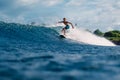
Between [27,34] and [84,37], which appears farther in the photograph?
[84,37]

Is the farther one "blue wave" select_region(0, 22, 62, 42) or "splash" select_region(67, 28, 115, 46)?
"splash" select_region(67, 28, 115, 46)

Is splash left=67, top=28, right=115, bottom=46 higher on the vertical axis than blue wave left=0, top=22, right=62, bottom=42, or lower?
lower

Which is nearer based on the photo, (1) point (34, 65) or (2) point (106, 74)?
(2) point (106, 74)

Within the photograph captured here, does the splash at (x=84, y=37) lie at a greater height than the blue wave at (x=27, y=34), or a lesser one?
lesser

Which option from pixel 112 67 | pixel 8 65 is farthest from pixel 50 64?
pixel 112 67

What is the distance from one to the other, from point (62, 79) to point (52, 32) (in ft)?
85.5

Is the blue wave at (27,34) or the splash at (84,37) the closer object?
the blue wave at (27,34)

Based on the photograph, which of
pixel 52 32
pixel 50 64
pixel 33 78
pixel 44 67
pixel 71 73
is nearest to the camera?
pixel 33 78

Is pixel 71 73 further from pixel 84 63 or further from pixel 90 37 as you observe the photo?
pixel 90 37

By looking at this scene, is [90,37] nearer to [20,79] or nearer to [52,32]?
[52,32]

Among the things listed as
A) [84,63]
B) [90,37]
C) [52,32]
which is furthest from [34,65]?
[90,37]

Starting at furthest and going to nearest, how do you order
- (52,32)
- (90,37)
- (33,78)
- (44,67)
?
1. (90,37)
2. (52,32)
3. (44,67)
4. (33,78)

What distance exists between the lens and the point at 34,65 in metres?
11.0

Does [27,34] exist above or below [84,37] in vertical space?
above
